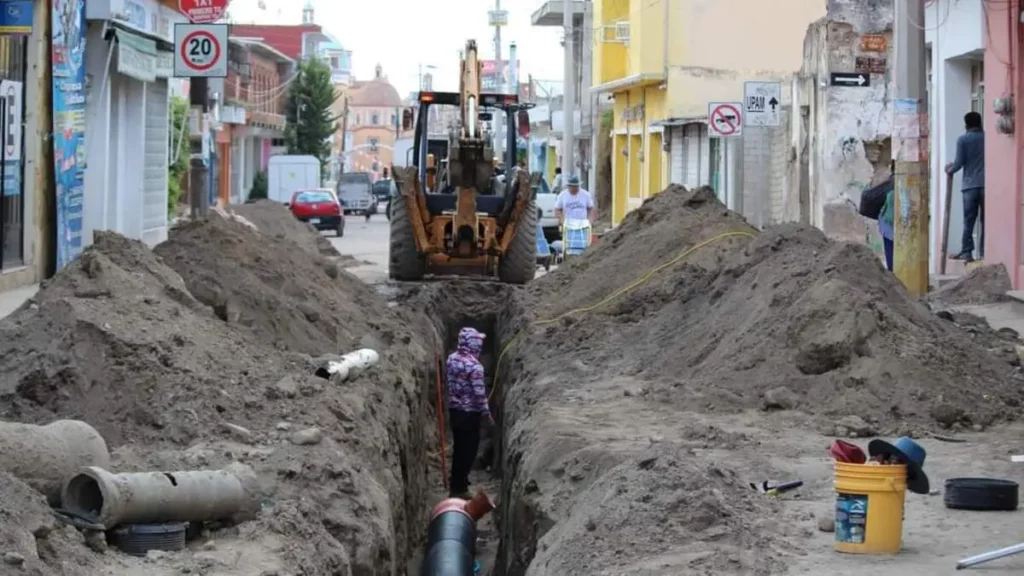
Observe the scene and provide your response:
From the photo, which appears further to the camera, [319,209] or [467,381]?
[319,209]

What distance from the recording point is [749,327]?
42.5ft

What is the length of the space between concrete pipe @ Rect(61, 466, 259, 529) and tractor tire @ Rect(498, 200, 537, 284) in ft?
46.1

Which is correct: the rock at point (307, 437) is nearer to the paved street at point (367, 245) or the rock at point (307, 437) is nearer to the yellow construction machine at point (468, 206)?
the yellow construction machine at point (468, 206)

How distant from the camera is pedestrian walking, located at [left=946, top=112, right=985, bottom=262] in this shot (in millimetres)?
19844

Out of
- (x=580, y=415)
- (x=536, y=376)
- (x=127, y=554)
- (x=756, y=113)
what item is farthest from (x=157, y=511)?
(x=756, y=113)

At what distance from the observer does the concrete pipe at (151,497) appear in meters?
7.70

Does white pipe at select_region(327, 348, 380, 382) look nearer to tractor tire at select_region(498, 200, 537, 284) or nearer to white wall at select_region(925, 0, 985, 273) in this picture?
tractor tire at select_region(498, 200, 537, 284)

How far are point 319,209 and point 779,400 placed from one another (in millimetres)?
35541

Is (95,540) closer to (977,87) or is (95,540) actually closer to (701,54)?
(977,87)

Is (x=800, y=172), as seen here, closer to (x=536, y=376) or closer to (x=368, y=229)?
(x=536, y=376)

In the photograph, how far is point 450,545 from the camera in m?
12.1

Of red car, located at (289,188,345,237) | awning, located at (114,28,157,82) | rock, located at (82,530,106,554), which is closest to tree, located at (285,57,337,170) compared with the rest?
red car, located at (289,188,345,237)

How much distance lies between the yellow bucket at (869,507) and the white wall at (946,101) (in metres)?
14.6

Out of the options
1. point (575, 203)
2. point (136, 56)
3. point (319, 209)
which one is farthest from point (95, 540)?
point (319, 209)
